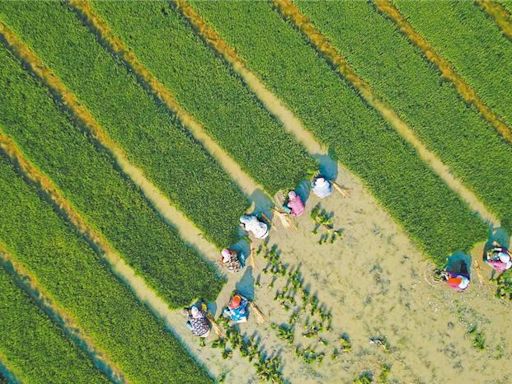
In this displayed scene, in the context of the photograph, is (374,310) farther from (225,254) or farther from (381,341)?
(225,254)

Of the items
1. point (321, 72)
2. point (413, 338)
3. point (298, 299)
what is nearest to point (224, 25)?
point (321, 72)

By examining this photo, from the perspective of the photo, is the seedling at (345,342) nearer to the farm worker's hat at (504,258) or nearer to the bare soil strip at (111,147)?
the bare soil strip at (111,147)

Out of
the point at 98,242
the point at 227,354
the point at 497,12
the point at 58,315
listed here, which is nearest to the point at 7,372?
the point at 58,315

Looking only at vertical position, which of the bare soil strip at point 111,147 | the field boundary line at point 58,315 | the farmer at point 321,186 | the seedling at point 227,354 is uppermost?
the farmer at point 321,186

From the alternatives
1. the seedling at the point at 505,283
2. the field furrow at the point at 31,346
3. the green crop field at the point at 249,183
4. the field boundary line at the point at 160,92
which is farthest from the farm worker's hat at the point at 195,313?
the seedling at the point at 505,283

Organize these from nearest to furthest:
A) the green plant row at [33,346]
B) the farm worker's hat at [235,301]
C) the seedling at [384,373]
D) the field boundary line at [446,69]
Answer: the green plant row at [33,346] < the farm worker's hat at [235,301] < the field boundary line at [446,69] < the seedling at [384,373]

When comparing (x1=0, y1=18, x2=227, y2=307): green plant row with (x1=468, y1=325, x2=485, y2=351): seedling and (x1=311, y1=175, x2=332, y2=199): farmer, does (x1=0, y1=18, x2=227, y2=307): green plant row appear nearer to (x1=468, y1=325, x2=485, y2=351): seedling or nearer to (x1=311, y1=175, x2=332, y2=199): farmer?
(x1=311, y1=175, x2=332, y2=199): farmer

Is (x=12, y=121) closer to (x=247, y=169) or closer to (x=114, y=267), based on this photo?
(x=114, y=267)
